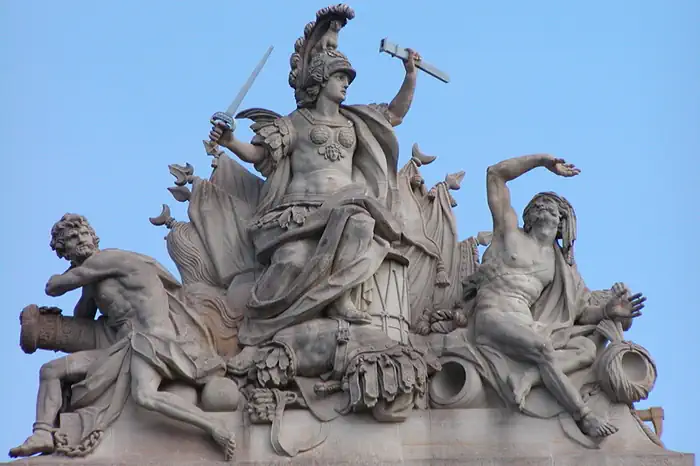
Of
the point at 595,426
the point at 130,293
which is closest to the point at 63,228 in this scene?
the point at 130,293

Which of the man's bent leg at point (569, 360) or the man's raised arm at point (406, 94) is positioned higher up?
the man's raised arm at point (406, 94)

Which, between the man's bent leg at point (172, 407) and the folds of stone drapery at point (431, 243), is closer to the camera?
the man's bent leg at point (172, 407)

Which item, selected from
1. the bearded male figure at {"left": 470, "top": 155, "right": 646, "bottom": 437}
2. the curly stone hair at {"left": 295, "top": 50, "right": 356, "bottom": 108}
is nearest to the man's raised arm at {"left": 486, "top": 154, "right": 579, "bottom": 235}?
the bearded male figure at {"left": 470, "top": 155, "right": 646, "bottom": 437}

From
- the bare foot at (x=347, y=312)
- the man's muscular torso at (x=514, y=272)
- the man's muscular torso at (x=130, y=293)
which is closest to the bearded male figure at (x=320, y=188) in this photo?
the bare foot at (x=347, y=312)

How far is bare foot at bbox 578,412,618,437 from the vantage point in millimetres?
22859

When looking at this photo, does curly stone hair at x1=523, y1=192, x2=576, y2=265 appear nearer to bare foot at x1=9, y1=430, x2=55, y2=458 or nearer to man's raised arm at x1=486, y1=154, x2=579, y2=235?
man's raised arm at x1=486, y1=154, x2=579, y2=235

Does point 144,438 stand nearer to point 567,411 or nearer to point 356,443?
point 356,443

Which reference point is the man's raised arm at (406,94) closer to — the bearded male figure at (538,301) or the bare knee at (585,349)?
the bearded male figure at (538,301)

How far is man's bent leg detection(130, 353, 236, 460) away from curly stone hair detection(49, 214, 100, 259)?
73.7 inches

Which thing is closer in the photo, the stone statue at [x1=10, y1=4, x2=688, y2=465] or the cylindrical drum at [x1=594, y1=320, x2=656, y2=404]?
the stone statue at [x1=10, y1=4, x2=688, y2=465]

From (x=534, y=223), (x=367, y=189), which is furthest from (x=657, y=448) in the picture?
(x=367, y=189)

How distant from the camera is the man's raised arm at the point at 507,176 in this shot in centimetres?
2448

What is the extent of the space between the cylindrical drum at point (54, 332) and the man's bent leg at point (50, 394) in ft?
1.05

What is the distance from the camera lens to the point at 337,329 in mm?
23406
